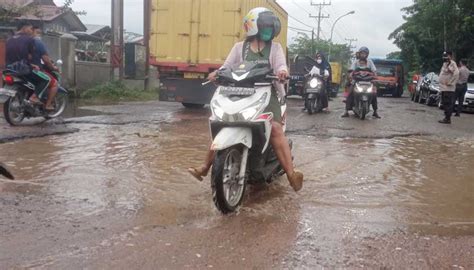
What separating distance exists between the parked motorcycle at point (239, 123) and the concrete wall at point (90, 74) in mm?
12652

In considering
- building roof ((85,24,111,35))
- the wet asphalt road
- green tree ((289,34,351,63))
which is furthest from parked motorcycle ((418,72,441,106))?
green tree ((289,34,351,63))

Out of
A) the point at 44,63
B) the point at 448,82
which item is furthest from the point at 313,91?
the point at 44,63

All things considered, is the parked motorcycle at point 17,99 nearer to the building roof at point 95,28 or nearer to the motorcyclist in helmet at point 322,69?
the motorcyclist in helmet at point 322,69

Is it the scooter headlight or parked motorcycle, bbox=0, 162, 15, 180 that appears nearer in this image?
the scooter headlight

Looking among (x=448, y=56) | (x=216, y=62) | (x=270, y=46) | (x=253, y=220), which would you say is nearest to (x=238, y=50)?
(x=270, y=46)

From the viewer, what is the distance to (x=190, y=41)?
13.4 meters

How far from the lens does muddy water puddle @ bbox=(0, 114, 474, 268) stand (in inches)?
137

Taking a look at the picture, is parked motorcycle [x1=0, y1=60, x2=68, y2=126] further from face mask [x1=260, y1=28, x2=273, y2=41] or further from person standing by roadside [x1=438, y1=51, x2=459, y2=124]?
person standing by roadside [x1=438, y1=51, x2=459, y2=124]

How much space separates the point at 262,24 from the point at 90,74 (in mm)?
13389

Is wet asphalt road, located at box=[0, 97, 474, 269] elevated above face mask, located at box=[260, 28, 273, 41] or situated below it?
below

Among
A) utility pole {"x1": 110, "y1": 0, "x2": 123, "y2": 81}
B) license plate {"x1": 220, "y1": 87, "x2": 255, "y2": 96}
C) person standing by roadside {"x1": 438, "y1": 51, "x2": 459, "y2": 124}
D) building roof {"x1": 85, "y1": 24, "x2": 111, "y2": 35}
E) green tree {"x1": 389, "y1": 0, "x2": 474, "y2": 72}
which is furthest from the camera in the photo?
building roof {"x1": 85, "y1": 24, "x2": 111, "y2": 35}

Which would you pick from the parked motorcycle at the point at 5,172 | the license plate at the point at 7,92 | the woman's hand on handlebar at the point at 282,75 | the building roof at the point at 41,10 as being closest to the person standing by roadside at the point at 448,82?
the woman's hand on handlebar at the point at 282,75

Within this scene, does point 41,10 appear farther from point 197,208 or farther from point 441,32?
point 441,32

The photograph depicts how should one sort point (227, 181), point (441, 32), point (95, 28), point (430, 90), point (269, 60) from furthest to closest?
point (95, 28) < point (441, 32) < point (430, 90) < point (269, 60) < point (227, 181)
